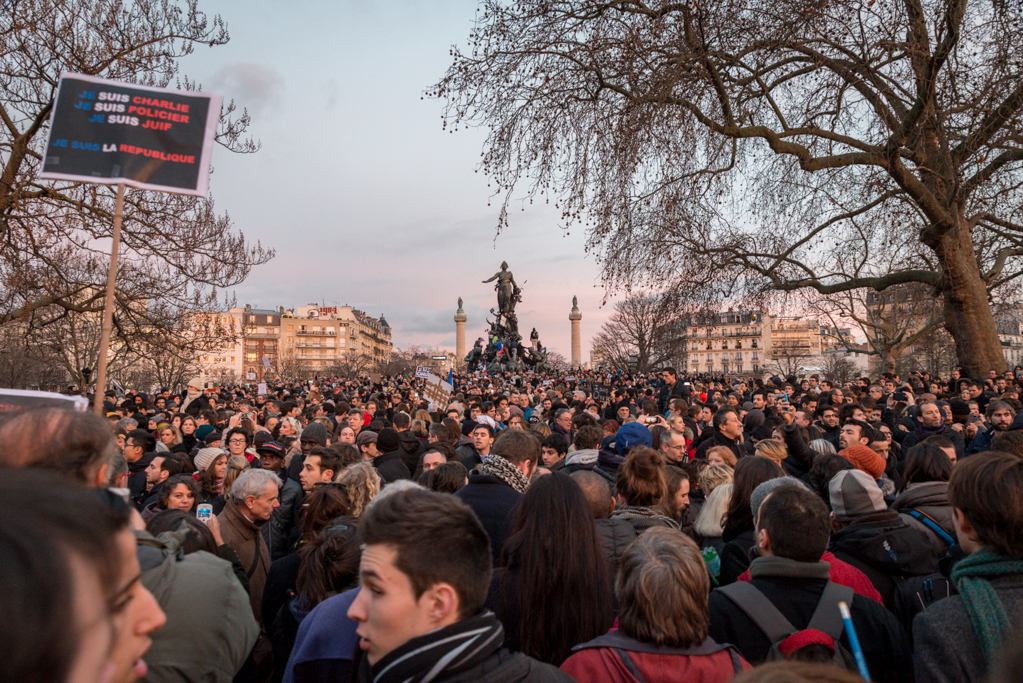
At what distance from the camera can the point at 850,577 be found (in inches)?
119

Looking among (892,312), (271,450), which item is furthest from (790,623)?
(892,312)

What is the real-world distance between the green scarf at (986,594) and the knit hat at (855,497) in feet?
3.73

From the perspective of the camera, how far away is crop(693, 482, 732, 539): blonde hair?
3854 mm

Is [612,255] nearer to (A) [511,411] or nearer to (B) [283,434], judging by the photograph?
(A) [511,411]

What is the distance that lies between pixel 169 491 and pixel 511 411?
277 inches

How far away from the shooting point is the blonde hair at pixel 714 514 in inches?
152

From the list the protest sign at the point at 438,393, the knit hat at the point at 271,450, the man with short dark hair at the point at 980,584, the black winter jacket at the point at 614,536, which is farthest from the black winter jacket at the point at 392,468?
the protest sign at the point at 438,393

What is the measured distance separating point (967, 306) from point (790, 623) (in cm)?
1309

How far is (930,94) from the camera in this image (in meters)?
10.3

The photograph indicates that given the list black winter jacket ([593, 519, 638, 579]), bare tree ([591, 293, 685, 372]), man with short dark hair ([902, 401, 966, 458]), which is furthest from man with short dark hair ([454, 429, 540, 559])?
bare tree ([591, 293, 685, 372])

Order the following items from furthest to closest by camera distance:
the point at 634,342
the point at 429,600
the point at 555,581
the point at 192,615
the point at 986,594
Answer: the point at 634,342 < the point at 555,581 < the point at 192,615 < the point at 986,594 < the point at 429,600

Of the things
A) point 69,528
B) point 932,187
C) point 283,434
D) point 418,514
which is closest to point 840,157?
point 932,187

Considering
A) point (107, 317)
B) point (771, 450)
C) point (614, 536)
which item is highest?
point (107, 317)

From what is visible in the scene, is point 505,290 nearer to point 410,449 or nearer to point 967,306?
point 967,306
